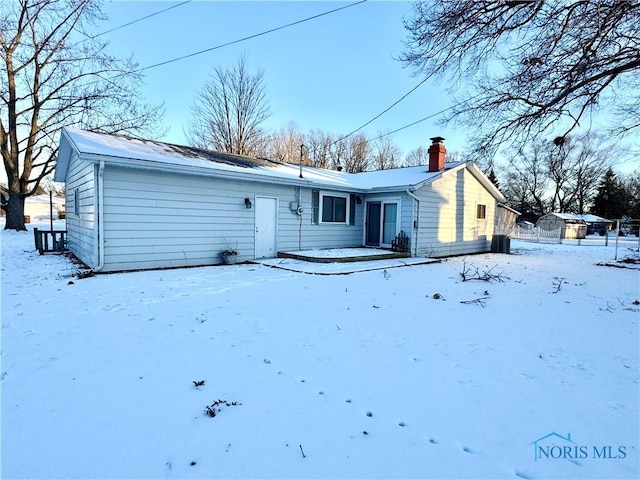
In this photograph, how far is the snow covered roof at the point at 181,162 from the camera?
283 inches

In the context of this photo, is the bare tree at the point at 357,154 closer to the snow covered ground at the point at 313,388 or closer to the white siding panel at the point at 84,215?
the white siding panel at the point at 84,215

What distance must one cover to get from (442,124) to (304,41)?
18.7 feet

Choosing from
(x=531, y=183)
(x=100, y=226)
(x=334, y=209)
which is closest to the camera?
(x=100, y=226)

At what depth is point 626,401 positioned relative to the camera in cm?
248

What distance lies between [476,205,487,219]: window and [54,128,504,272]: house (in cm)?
4

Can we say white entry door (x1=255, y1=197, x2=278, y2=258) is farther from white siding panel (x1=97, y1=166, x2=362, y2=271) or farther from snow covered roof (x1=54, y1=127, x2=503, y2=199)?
snow covered roof (x1=54, y1=127, x2=503, y2=199)

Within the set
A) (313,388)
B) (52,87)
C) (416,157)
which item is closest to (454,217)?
(313,388)

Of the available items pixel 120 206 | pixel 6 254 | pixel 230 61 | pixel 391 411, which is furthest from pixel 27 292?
pixel 230 61

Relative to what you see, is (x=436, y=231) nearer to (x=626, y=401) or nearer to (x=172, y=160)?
(x=172, y=160)

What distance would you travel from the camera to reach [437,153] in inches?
485

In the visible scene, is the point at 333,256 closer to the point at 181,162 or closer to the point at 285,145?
the point at 181,162

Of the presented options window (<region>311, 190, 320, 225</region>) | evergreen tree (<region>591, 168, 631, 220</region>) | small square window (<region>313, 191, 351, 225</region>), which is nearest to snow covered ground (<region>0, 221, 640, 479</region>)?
window (<region>311, 190, 320, 225</region>)

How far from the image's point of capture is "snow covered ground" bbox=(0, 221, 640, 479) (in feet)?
6.04

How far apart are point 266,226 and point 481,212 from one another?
988cm
